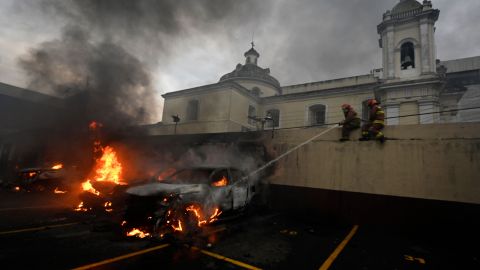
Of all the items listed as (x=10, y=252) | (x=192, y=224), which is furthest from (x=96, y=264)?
(x=192, y=224)

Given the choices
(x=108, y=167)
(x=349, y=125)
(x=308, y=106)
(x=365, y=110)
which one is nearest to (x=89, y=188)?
(x=108, y=167)

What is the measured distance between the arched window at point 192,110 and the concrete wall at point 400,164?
60.3 feet

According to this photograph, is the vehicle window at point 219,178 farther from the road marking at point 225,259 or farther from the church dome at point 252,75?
the church dome at point 252,75

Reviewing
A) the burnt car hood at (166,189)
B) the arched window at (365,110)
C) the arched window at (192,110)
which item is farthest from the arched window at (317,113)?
the burnt car hood at (166,189)

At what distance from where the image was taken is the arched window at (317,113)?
2461 centimetres

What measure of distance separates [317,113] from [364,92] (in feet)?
16.1

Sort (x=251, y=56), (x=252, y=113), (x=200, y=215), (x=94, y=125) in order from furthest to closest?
(x=251, y=56), (x=252, y=113), (x=94, y=125), (x=200, y=215)

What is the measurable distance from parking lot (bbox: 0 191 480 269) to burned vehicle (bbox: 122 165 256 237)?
1.05 feet

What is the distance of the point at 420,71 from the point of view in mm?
17609

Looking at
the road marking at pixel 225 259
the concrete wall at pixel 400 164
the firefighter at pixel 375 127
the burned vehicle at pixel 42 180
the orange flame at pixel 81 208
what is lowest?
the orange flame at pixel 81 208

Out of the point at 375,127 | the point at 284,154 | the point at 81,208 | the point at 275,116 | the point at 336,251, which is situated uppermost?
the point at 275,116

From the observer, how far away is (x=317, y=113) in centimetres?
2522

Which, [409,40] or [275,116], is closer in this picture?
[409,40]

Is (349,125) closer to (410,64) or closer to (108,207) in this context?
(108,207)
